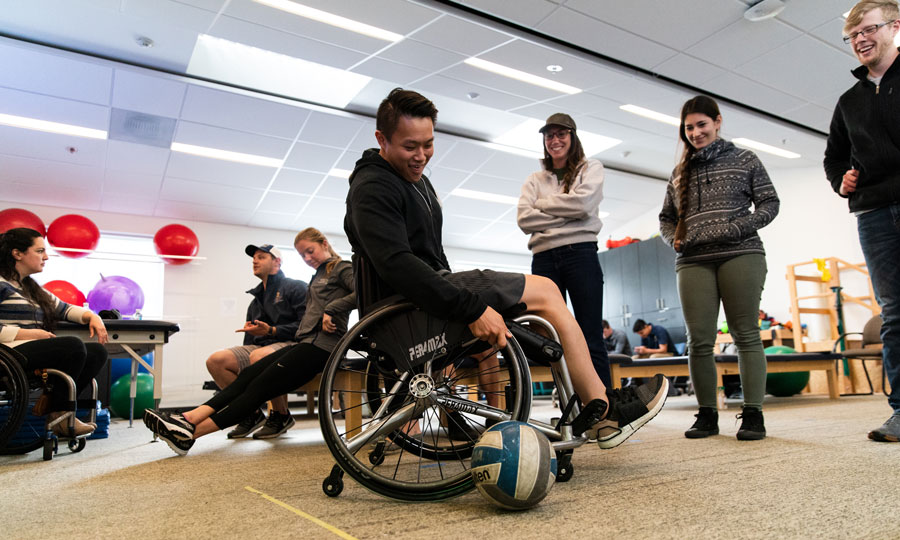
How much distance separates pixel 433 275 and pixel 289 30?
401cm

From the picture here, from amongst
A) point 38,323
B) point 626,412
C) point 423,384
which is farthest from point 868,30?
point 38,323

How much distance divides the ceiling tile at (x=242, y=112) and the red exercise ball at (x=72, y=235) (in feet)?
5.08

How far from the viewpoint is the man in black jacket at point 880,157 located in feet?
5.88

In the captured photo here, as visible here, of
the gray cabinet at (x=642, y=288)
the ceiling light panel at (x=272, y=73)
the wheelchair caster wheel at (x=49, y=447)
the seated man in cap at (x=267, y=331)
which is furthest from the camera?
the gray cabinet at (x=642, y=288)

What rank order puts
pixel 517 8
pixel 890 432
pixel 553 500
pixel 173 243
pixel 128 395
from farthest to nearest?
1. pixel 173 243
2. pixel 128 395
3. pixel 517 8
4. pixel 890 432
5. pixel 553 500

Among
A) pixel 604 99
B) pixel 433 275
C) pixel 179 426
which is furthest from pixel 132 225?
pixel 433 275

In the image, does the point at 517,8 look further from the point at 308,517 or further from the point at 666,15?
the point at 308,517

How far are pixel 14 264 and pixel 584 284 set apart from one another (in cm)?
237

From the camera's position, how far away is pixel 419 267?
1.22m

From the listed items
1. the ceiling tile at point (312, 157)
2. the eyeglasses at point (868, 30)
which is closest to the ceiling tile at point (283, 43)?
the ceiling tile at point (312, 157)

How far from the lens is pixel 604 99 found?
5.97 meters

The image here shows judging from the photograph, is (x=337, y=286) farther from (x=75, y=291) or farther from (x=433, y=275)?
(x=75, y=291)

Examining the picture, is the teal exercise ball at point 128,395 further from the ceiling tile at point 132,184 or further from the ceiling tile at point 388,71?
the ceiling tile at point 388,71

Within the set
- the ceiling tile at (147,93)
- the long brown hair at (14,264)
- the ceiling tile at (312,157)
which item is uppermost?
the ceiling tile at (147,93)
